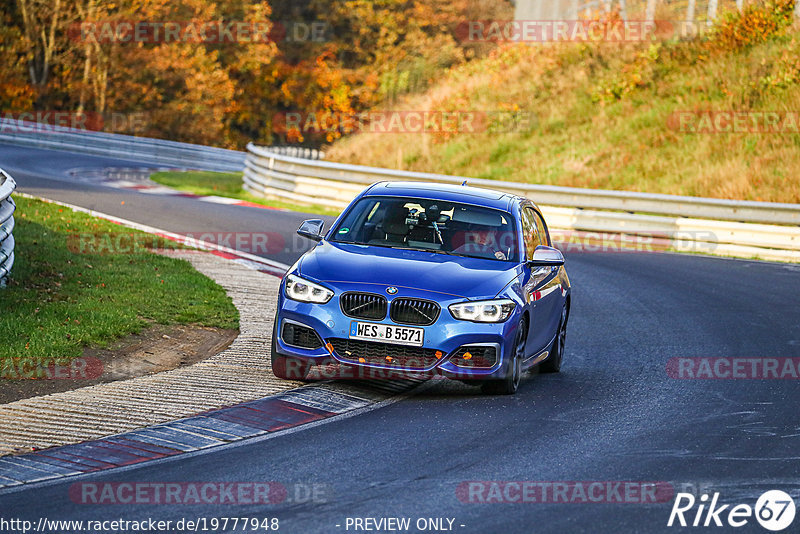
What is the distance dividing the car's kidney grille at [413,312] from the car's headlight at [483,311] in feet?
0.52

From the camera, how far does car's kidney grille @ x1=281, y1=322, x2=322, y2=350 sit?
28.7ft

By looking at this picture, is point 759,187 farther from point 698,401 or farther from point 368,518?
point 368,518

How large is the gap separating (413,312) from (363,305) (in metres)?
0.39

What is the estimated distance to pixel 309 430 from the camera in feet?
25.3

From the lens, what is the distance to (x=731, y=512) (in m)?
6.18

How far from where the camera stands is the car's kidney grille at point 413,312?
864 centimetres

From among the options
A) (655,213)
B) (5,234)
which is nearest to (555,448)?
(5,234)

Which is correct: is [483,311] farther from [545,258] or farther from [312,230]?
[312,230]

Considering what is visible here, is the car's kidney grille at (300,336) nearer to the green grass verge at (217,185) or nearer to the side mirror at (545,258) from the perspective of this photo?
the side mirror at (545,258)

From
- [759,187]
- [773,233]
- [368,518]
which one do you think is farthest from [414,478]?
[759,187]
